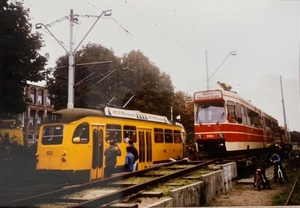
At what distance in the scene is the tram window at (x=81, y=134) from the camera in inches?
250

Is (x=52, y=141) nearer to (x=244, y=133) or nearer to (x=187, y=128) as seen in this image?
(x=244, y=133)

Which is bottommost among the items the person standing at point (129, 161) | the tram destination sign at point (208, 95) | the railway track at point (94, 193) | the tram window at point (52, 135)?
the railway track at point (94, 193)

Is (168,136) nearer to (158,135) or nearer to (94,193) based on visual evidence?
(158,135)

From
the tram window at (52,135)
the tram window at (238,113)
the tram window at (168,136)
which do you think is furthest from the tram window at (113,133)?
the tram window at (238,113)

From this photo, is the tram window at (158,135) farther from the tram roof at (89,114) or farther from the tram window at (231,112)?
the tram window at (231,112)

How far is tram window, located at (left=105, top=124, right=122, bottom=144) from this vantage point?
22.6 feet

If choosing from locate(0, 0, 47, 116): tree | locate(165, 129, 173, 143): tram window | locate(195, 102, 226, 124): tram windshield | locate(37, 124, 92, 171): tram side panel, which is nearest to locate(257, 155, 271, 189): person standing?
locate(195, 102, 226, 124): tram windshield

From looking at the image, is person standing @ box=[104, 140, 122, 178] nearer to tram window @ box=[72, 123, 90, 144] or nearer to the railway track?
tram window @ box=[72, 123, 90, 144]

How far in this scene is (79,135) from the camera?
21.0 ft

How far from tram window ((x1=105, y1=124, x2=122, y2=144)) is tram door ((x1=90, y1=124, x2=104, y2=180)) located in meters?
0.16

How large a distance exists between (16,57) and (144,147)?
154 inches

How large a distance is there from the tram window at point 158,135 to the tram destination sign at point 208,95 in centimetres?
155

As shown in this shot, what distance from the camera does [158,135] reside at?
8727 millimetres

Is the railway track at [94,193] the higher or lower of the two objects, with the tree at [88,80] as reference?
lower
